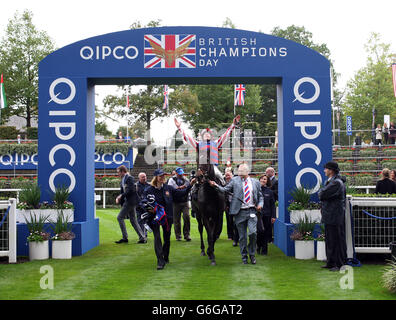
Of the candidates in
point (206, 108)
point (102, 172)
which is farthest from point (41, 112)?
point (206, 108)

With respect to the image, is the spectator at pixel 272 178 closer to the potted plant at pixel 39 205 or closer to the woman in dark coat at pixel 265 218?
the woman in dark coat at pixel 265 218

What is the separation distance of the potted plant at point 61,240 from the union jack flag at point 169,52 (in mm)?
3892

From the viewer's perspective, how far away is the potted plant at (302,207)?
10.6 meters

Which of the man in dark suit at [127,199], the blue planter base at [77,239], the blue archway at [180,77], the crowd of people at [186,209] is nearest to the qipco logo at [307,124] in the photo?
the blue archway at [180,77]

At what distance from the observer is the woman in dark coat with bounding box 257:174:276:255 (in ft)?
35.7

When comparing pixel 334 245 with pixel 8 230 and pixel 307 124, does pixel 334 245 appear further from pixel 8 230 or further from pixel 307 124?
pixel 8 230

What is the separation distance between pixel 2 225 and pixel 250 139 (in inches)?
863

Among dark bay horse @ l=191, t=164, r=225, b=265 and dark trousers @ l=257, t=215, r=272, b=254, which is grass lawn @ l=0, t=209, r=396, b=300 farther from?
dark bay horse @ l=191, t=164, r=225, b=265

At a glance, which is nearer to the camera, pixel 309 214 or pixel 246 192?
pixel 246 192

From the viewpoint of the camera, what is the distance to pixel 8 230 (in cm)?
1006

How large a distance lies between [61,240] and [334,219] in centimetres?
553

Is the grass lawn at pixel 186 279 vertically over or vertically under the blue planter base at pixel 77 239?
under

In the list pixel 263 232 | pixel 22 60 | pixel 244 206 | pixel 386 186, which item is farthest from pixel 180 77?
pixel 22 60

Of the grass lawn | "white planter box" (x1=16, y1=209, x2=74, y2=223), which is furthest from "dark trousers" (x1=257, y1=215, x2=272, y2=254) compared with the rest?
"white planter box" (x1=16, y1=209, x2=74, y2=223)
